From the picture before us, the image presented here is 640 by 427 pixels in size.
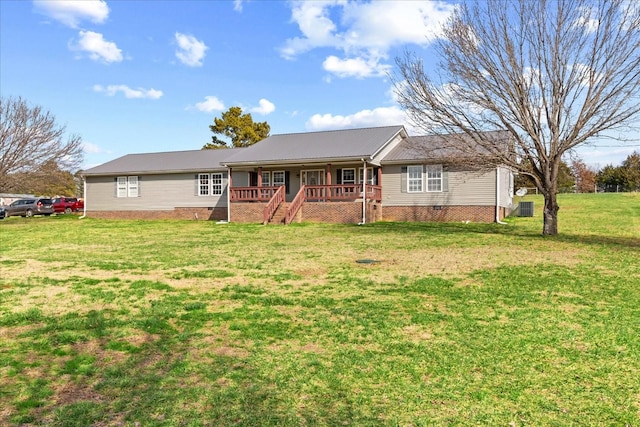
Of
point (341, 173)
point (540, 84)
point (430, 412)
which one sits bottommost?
point (430, 412)

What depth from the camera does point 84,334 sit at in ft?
17.6

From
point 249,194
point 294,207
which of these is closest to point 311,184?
point 249,194

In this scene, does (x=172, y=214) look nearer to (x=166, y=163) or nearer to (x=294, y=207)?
(x=166, y=163)

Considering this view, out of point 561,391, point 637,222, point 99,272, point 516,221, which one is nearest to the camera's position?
point 561,391

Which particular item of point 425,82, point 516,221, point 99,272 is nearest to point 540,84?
point 425,82

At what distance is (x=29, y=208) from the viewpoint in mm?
36406

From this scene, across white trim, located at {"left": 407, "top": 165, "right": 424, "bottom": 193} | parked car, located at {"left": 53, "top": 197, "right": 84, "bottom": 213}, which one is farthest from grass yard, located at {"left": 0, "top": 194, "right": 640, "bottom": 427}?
parked car, located at {"left": 53, "top": 197, "right": 84, "bottom": 213}

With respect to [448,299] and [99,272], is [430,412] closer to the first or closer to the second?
[448,299]

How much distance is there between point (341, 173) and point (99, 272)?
17.6 metres

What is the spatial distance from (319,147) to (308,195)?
3092 mm

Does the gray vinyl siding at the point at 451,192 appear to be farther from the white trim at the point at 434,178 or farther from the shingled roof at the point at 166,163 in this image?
the shingled roof at the point at 166,163

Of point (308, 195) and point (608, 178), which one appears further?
point (608, 178)

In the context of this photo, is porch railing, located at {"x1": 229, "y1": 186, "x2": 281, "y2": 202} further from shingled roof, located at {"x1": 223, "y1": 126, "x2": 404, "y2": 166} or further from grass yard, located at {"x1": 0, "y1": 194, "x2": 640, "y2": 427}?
grass yard, located at {"x1": 0, "y1": 194, "x2": 640, "y2": 427}

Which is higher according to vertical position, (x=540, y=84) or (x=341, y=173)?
(x=540, y=84)
